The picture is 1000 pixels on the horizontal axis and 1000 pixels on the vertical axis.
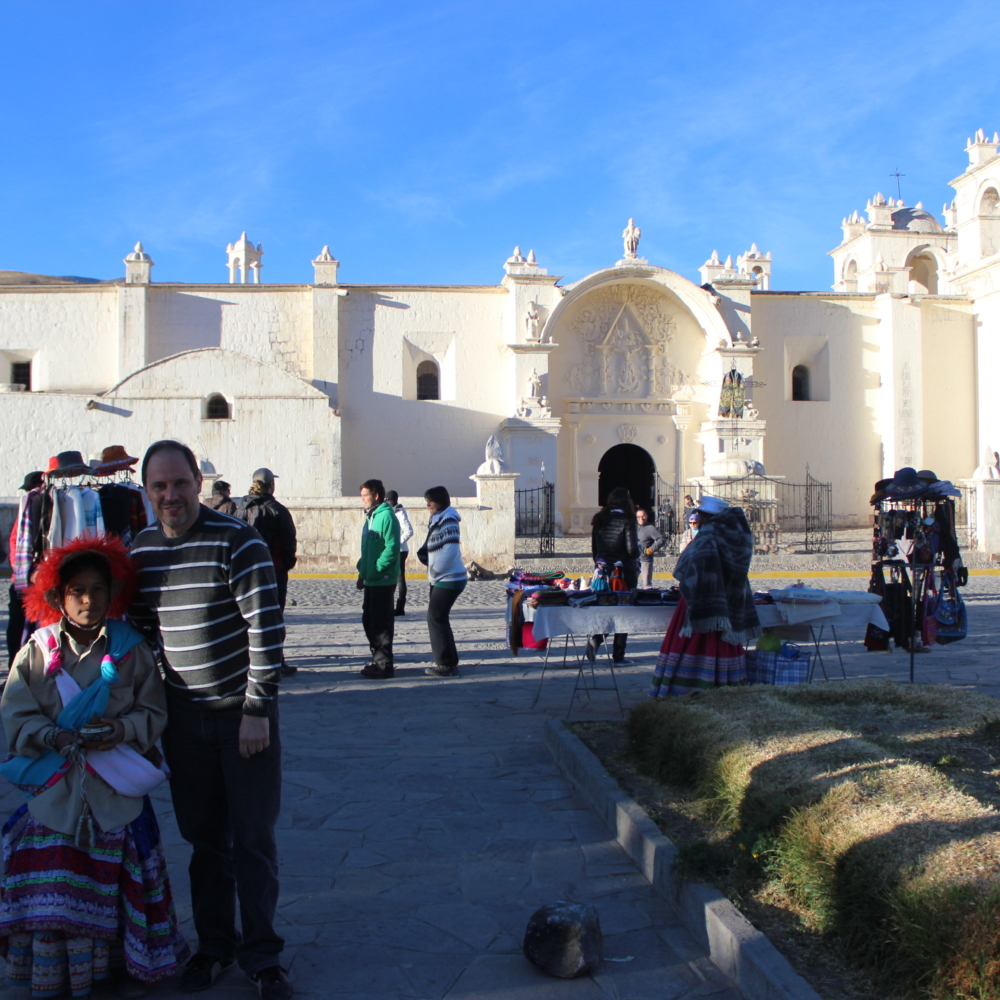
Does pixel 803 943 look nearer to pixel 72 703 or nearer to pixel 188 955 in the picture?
pixel 188 955

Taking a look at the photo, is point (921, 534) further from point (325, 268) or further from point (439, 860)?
point (325, 268)

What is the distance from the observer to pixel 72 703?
3018 mm

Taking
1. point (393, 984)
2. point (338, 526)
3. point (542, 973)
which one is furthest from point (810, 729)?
point (338, 526)

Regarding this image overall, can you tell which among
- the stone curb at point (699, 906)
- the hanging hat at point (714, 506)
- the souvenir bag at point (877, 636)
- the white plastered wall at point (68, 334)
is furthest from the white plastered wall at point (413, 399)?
the stone curb at point (699, 906)

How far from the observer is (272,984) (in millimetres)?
3062

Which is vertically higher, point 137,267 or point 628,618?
point 137,267

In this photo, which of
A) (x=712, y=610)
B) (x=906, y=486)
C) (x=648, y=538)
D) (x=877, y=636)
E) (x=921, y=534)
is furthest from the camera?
(x=648, y=538)

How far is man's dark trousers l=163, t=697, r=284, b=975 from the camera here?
3.13 metres

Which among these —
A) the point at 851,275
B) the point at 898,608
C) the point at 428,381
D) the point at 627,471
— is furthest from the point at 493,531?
the point at 851,275

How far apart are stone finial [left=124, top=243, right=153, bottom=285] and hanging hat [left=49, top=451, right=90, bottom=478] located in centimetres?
2167

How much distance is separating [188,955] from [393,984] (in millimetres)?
706

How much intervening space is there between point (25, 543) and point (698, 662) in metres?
4.17

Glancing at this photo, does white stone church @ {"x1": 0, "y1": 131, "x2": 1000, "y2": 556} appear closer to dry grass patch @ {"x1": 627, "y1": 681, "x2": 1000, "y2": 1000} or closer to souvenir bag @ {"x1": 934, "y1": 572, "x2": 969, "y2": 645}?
souvenir bag @ {"x1": 934, "y1": 572, "x2": 969, "y2": 645}

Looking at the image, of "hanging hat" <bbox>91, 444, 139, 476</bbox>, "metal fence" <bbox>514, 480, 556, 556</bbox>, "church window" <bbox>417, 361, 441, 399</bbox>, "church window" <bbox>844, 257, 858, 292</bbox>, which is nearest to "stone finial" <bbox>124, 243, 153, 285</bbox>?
"church window" <bbox>417, 361, 441, 399</bbox>
